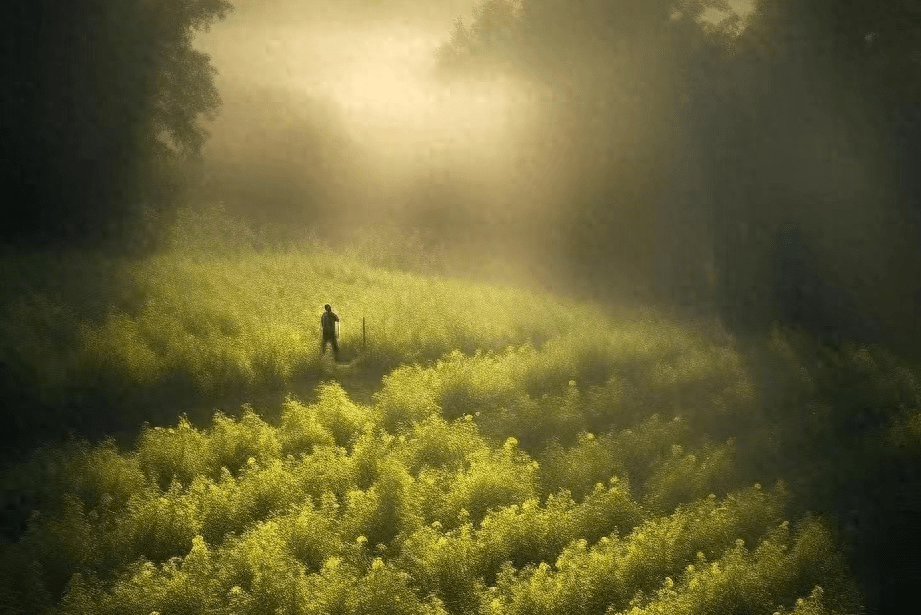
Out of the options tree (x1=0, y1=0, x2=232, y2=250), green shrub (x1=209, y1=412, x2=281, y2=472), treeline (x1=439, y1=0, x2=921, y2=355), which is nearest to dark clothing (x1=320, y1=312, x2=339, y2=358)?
green shrub (x1=209, y1=412, x2=281, y2=472)

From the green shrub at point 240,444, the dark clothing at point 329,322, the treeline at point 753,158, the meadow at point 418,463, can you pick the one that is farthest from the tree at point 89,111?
the treeline at point 753,158

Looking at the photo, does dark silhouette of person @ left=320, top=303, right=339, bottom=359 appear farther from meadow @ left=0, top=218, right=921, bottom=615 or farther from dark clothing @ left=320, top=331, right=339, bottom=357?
meadow @ left=0, top=218, right=921, bottom=615

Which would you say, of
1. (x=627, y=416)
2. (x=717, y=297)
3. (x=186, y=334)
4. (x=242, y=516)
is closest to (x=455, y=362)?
(x=627, y=416)

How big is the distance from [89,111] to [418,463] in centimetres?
1754

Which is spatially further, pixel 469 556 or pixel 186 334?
pixel 186 334

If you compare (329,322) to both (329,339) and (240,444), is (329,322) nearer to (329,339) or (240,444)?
(329,339)

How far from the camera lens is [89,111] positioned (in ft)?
76.9

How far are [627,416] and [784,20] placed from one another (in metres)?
24.1

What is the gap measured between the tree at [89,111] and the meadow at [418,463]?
10.4 feet

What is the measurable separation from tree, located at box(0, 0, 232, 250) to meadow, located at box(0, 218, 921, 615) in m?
3.17

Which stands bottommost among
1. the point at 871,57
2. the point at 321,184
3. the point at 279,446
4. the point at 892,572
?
the point at 892,572

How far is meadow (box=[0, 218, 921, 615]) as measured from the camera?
8953 mm

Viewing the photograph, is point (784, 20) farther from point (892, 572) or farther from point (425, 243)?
point (892, 572)

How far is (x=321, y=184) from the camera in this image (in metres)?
47.7
